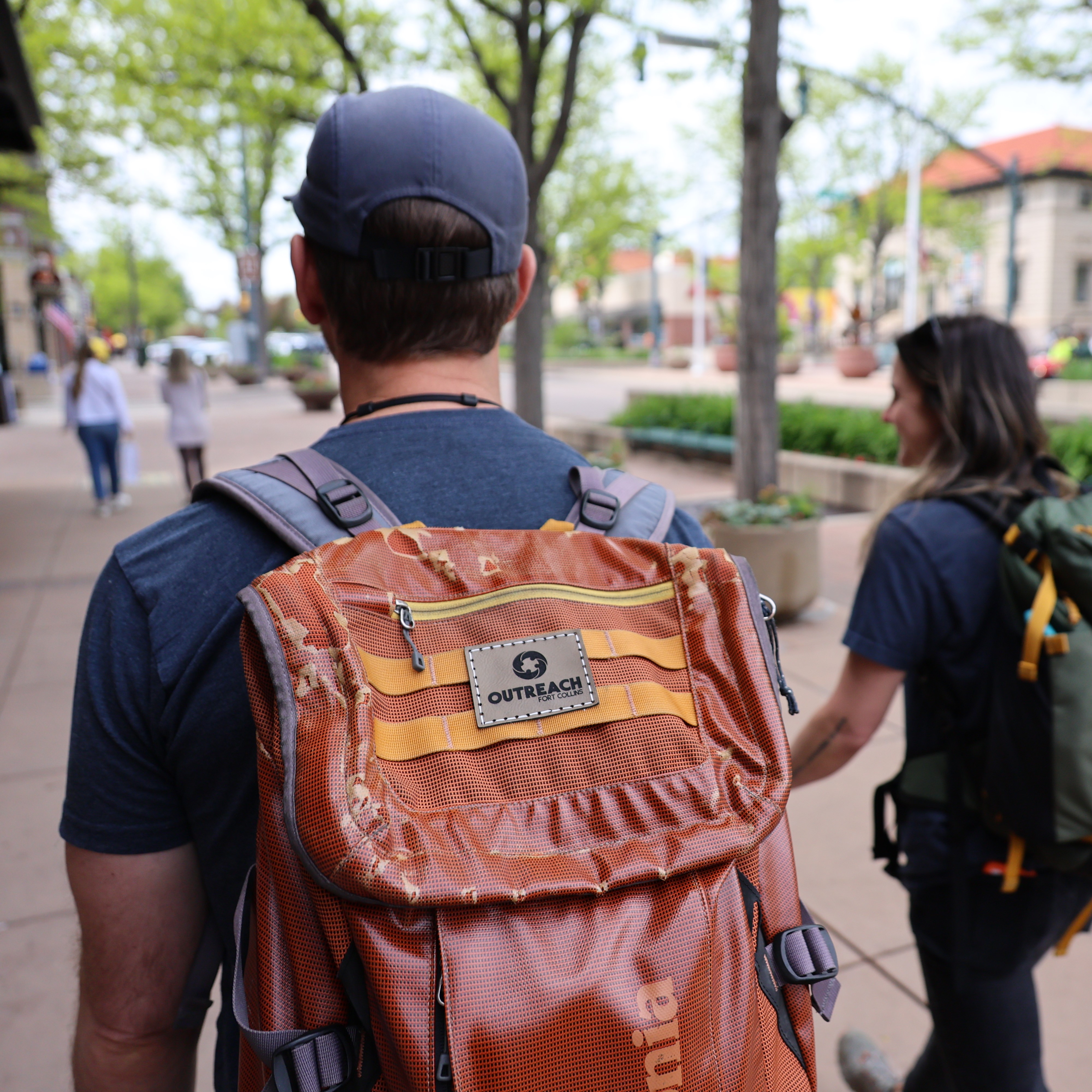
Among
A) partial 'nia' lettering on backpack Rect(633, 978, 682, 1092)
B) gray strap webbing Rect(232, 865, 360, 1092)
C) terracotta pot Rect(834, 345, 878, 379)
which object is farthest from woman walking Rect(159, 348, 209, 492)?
terracotta pot Rect(834, 345, 878, 379)

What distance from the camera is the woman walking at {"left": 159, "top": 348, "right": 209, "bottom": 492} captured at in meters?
10.8

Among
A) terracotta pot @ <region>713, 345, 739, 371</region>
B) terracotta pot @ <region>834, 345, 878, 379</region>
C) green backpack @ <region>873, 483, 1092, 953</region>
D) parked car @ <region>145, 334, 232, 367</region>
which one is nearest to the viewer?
green backpack @ <region>873, 483, 1092, 953</region>

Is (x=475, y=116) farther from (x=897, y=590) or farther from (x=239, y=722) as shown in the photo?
(x=897, y=590)

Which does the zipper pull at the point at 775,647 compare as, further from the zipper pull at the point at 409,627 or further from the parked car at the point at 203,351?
the parked car at the point at 203,351

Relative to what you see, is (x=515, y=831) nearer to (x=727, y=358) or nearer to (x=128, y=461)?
(x=128, y=461)

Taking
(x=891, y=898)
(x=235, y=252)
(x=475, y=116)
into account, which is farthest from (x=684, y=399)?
(x=235, y=252)

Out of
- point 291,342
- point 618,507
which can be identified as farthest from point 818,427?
point 291,342

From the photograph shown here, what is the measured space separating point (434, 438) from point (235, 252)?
126 ft

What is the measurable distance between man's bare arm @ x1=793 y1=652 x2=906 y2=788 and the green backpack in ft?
0.54

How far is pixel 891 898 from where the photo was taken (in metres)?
3.74

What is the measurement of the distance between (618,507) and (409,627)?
36 cm

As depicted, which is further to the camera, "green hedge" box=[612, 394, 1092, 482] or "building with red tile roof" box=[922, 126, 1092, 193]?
"building with red tile roof" box=[922, 126, 1092, 193]

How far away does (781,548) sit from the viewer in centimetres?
676

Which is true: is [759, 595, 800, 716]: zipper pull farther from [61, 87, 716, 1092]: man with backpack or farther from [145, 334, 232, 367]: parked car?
[145, 334, 232, 367]: parked car
